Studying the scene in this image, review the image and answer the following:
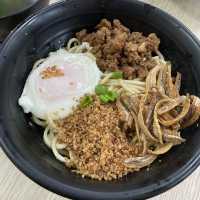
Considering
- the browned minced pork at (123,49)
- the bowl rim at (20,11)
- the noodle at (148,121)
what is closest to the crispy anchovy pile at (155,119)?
the noodle at (148,121)

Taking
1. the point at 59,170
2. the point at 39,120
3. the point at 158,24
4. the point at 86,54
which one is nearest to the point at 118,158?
the point at 59,170

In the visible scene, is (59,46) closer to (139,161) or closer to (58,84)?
(58,84)

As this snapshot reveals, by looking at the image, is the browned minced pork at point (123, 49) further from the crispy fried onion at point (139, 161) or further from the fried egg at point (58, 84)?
the crispy fried onion at point (139, 161)

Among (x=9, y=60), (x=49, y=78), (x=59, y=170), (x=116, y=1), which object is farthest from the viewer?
(x=116, y=1)

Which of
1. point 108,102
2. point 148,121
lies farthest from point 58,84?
point 148,121

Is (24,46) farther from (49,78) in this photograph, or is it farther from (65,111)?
(65,111)

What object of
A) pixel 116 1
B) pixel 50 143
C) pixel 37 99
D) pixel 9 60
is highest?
pixel 116 1

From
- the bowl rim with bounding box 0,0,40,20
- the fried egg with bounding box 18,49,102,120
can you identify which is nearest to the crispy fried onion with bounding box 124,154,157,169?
the fried egg with bounding box 18,49,102,120
